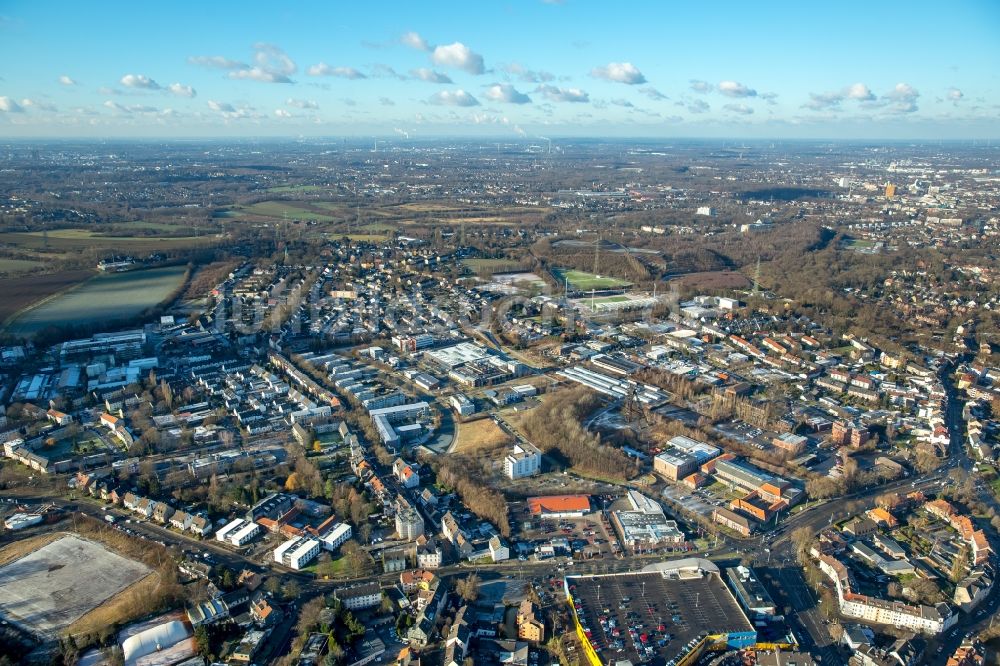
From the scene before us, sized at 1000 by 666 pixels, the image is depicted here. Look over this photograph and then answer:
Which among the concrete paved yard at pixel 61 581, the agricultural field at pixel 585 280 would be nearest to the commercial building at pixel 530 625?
the concrete paved yard at pixel 61 581

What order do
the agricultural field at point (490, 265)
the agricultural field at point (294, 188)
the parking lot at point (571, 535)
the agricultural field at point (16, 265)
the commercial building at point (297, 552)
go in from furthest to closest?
the agricultural field at point (294, 188) → the agricultural field at point (490, 265) → the agricultural field at point (16, 265) → the parking lot at point (571, 535) → the commercial building at point (297, 552)

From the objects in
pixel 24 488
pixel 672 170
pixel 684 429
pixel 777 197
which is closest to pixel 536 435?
pixel 684 429

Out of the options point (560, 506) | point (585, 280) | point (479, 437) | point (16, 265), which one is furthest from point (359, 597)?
point (16, 265)

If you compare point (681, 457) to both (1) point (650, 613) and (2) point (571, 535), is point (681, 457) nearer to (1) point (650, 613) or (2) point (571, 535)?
(2) point (571, 535)

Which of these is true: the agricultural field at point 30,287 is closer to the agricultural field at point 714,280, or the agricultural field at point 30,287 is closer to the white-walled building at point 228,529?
the white-walled building at point 228,529

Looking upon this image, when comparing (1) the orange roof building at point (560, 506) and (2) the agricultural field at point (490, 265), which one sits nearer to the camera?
(1) the orange roof building at point (560, 506)

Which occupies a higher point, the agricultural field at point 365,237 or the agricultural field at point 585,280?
the agricultural field at point 365,237

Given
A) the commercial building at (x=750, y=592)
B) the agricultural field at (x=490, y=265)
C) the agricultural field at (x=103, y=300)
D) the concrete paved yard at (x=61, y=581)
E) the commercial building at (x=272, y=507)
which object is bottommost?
the concrete paved yard at (x=61, y=581)

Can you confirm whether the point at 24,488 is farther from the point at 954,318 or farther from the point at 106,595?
the point at 954,318
